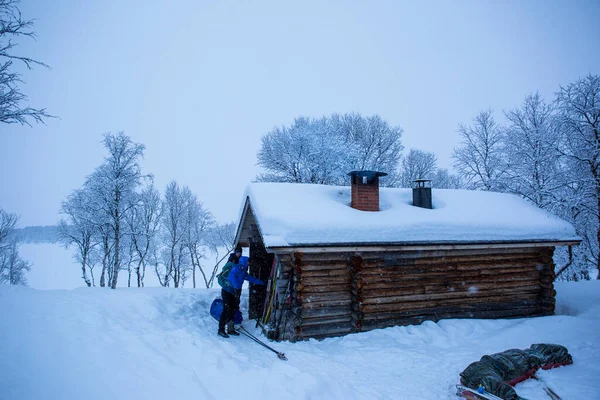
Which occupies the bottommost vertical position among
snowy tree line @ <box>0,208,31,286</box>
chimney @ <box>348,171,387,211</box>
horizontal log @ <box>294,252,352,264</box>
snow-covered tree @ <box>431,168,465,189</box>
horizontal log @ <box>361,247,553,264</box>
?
snowy tree line @ <box>0,208,31,286</box>

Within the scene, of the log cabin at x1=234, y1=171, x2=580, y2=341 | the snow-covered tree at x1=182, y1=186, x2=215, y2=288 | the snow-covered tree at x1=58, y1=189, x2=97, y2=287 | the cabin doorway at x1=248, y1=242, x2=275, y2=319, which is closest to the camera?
the log cabin at x1=234, y1=171, x2=580, y2=341

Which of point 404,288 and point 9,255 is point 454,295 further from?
point 9,255

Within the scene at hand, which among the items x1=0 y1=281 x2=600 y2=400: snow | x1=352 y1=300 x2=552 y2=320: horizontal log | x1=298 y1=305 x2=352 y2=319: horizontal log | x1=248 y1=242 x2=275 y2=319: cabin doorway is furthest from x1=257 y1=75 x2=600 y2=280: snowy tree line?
x1=298 y1=305 x2=352 y2=319: horizontal log

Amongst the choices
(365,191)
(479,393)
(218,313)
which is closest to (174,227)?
(218,313)

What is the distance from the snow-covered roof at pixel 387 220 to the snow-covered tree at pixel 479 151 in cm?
882

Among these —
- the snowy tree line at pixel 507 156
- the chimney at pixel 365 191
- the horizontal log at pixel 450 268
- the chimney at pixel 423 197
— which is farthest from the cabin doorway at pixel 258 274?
the snowy tree line at pixel 507 156

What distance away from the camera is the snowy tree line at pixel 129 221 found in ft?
55.9

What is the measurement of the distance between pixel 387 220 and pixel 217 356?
5.27 metres

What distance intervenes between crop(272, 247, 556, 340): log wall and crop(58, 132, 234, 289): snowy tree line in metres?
12.4

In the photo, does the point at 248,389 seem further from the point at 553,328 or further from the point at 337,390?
the point at 553,328

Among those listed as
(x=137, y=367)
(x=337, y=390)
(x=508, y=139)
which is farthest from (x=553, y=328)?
(x=508, y=139)

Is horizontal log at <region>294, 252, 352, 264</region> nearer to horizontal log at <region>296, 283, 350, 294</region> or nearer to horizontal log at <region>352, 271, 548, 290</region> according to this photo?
horizontal log at <region>296, 283, 350, 294</region>

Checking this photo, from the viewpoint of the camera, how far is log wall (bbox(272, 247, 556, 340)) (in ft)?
23.6

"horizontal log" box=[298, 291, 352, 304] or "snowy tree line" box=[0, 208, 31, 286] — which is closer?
"horizontal log" box=[298, 291, 352, 304]
